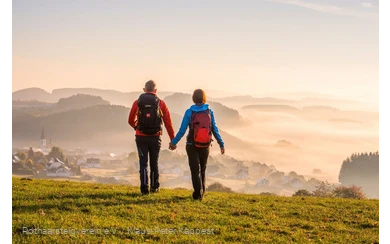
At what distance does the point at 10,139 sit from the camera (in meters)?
8.30

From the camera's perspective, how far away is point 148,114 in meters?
13.9

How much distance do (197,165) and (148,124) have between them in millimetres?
2254

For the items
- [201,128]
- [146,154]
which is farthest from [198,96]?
[146,154]

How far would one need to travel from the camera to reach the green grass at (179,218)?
979cm

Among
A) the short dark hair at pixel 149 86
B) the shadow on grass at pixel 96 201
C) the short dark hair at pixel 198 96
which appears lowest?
the shadow on grass at pixel 96 201

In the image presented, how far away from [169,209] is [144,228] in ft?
6.76

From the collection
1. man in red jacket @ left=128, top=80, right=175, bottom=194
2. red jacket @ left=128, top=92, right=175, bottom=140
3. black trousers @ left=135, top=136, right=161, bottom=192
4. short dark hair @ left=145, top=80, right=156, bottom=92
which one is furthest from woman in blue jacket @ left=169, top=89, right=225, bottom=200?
short dark hair @ left=145, top=80, right=156, bottom=92

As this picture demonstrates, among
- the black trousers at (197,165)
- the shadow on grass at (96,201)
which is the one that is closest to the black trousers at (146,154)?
the shadow on grass at (96,201)

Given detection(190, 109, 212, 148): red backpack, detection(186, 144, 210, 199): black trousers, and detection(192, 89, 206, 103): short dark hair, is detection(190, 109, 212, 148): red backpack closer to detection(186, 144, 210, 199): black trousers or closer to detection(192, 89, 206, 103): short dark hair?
detection(186, 144, 210, 199): black trousers

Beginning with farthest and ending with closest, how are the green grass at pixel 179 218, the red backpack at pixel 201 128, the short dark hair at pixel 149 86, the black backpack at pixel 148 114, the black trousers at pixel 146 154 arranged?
the black trousers at pixel 146 154, the short dark hair at pixel 149 86, the black backpack at pixel 148 114, the red backpack at pixel 201 128, the green grass at pixel 179 218

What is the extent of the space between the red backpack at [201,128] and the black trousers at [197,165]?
25 centimetres

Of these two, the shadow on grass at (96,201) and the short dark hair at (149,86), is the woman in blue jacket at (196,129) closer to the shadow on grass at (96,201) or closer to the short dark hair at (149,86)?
the shadow on grass at (96,201)

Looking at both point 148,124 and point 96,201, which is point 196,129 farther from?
point 96,201

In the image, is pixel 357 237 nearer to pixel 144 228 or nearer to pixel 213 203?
pixel 213 203
